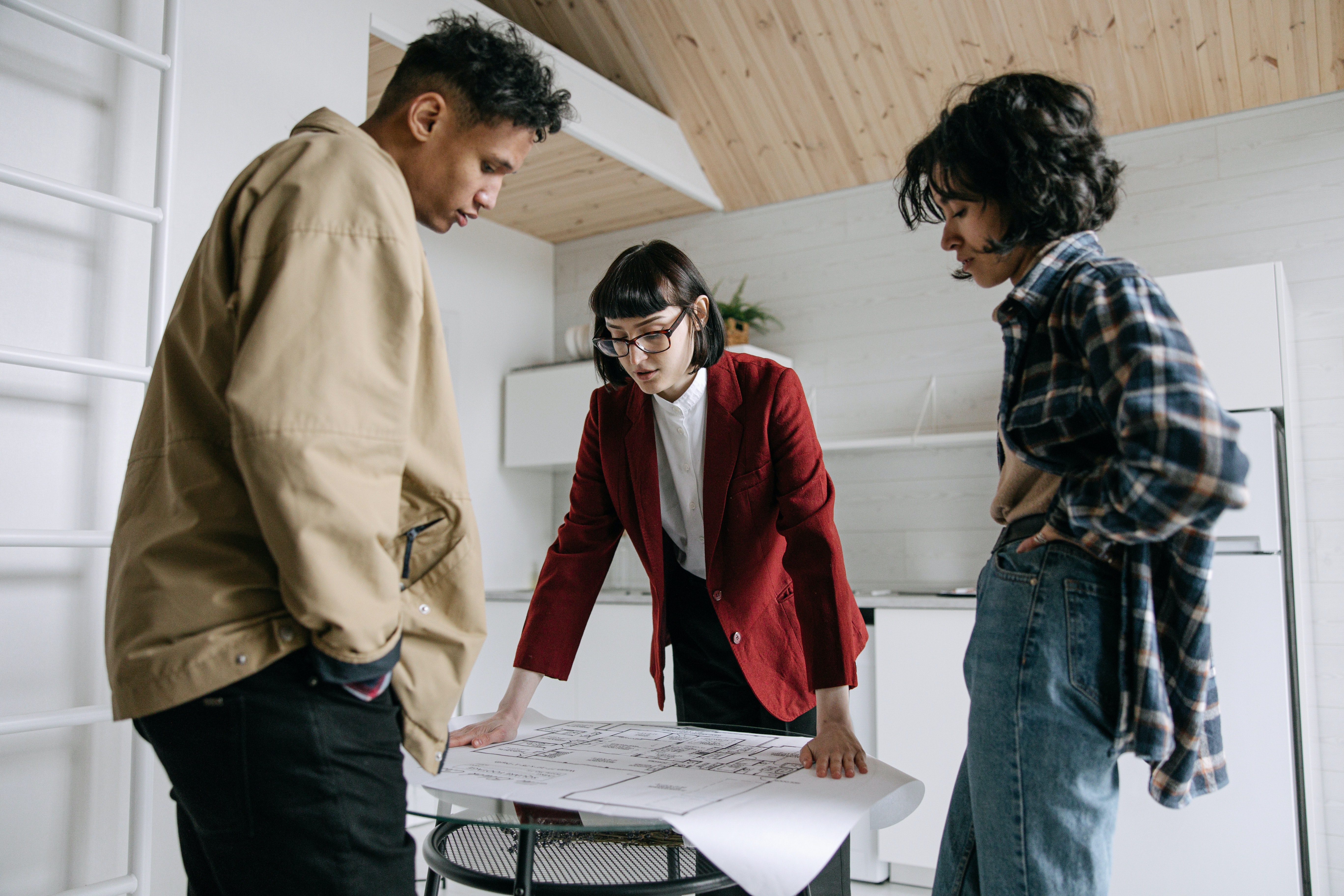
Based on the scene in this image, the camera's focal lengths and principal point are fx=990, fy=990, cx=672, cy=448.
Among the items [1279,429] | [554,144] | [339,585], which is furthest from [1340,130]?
[339,585]

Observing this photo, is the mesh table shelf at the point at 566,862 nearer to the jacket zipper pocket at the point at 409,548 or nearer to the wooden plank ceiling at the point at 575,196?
the jacket zipper pocket at the point at 409,548

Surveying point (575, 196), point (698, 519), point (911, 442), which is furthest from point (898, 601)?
point (575, 196)

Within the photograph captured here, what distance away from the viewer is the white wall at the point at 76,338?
1.82m

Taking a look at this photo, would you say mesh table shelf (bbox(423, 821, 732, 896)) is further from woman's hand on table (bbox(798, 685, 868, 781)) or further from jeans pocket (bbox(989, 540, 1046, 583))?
jeans pocket (bbox(989, 540, 1046, 583))

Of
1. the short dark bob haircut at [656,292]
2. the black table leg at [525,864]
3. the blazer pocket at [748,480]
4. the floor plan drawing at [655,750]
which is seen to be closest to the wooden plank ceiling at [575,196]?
the short dark bob haircut at [656,292]

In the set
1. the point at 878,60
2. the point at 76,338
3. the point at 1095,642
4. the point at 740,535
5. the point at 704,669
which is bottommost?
the point at 704,669

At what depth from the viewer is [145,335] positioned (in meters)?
2.03

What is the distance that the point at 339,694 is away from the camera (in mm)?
905

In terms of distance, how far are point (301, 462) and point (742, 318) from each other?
11.2ft

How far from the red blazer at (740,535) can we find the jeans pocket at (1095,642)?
0.55 meters

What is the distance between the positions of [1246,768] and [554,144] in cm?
298

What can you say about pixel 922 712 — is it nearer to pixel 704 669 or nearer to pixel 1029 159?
pixel 704 669

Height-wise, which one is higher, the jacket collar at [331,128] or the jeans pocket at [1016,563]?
the jacket collar at [331,128]

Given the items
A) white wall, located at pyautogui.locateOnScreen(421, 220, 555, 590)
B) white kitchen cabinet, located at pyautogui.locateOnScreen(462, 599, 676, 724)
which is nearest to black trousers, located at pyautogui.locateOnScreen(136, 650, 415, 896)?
white kitchen cabinet, located at pyautogui.locateOnScreen(462, 599, 676, 724)
